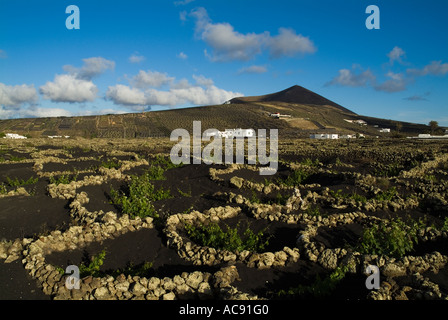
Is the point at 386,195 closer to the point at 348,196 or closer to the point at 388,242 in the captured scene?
the point at 348,196

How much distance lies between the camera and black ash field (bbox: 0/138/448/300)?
16.5 ft

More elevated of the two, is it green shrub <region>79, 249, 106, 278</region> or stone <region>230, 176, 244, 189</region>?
stone <region>230, 176, 244, 189</region>

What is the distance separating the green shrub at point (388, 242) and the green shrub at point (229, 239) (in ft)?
7.47

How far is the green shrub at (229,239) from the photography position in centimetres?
697

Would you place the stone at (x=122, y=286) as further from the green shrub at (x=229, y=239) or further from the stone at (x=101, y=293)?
the green shrub at (x=229, y=239)

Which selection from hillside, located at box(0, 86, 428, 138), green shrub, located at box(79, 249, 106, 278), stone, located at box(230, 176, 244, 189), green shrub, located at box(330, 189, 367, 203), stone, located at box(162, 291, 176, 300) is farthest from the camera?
hillside, located at box(0, 86, 428, 138)

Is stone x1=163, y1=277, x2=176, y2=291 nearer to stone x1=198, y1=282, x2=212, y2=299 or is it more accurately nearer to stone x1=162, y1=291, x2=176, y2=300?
stone x1=162, y1=291, x2=176, y2=300

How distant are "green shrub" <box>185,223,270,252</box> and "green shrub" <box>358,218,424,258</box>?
2278 mm

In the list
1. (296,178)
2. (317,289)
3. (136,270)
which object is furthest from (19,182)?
(317,289)

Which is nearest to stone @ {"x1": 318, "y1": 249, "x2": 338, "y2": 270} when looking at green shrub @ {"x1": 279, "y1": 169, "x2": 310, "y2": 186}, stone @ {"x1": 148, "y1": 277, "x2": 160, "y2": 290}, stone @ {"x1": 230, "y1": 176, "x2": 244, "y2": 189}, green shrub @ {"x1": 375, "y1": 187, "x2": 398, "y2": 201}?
stone @ {"x1": 148, "y1": 277, "x2": 160, "y2": 290}

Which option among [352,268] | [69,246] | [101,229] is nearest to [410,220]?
[352,268]

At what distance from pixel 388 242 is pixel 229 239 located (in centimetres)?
358

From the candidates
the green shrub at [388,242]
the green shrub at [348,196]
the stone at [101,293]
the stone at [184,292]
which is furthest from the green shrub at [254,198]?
the stone at [101,293]

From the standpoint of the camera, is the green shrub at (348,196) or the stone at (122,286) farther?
the green shrub at (348,196)
